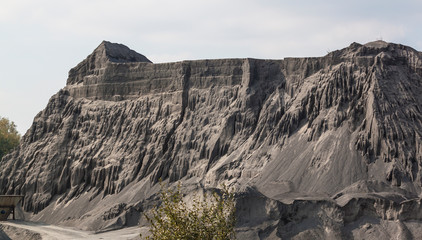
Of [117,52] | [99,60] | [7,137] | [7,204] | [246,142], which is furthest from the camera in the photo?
[7,137]

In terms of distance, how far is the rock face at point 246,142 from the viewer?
38.2 metres

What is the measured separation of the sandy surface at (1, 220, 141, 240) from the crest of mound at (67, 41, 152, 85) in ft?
71.2

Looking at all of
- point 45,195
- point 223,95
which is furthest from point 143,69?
point 45,195

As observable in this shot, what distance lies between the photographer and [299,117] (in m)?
52.8

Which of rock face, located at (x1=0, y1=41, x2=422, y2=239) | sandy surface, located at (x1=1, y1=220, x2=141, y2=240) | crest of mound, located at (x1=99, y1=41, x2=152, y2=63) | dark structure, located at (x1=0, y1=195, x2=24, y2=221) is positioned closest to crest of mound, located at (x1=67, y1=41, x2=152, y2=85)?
crest of mound, located at (x1=99, y1=41, x2=152, y2=63)

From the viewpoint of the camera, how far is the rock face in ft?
125

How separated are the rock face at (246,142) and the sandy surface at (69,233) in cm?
150

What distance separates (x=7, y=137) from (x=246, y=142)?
51.1m

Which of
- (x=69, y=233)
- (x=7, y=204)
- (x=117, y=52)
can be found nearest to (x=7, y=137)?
(x=117, y=52)

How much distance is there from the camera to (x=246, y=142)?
178 ft

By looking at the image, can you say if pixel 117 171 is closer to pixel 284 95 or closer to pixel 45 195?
pixel 45 195

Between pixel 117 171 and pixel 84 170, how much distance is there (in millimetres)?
4385

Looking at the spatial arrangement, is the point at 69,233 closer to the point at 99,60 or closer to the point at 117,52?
the point at 99,60

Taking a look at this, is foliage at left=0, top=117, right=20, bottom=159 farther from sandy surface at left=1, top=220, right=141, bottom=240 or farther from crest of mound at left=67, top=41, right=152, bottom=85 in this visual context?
sandy surface at left=1, top=220, right=141, bottom=240
